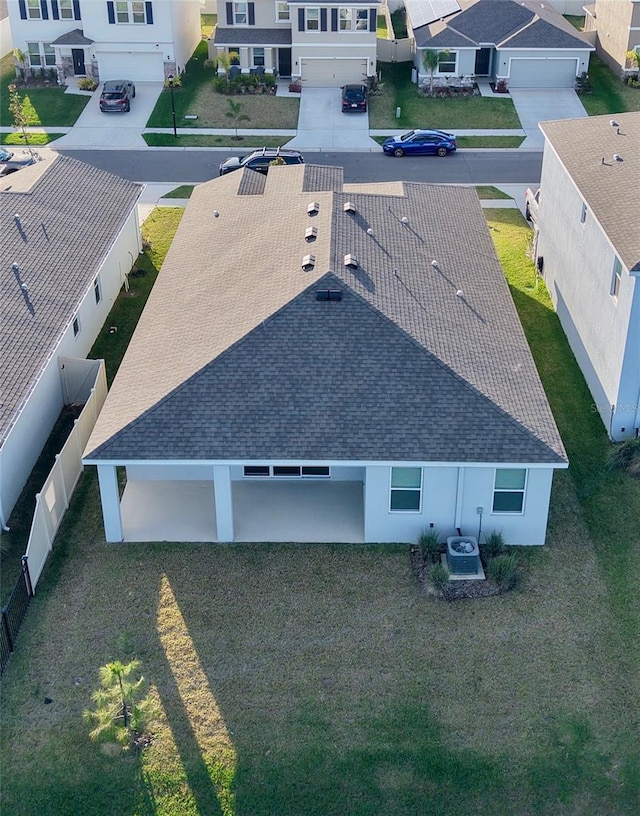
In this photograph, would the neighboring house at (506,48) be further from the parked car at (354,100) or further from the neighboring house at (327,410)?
the neighboring house at (327,410)

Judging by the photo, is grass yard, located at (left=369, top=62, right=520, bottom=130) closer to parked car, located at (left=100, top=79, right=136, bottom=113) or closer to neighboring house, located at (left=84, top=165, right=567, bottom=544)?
parked car, located at (left=100, top=79, right=136, bottom=113)

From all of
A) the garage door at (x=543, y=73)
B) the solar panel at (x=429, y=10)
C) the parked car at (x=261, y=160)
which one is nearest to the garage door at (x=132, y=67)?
the parked car at (x=261, y=160)

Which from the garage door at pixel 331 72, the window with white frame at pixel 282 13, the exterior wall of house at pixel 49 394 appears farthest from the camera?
the window with white frame at pixel 282 13

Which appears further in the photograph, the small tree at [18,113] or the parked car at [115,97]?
the parked car at [115,97]

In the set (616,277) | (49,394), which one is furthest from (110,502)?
(616,277)

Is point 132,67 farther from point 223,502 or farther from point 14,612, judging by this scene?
point 14,612

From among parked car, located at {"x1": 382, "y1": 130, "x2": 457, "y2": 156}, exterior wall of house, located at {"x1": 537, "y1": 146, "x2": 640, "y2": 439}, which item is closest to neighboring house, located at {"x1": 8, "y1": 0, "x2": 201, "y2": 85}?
parked car, located at {"x1": 382, "y1": 130, "x2": 457, "y2": 156}
